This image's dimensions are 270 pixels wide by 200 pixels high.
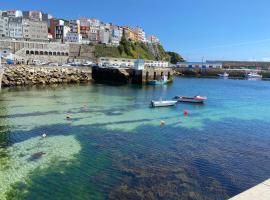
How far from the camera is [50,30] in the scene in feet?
478

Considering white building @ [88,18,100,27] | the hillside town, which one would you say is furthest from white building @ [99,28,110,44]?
white building @ [88,18,100,27]

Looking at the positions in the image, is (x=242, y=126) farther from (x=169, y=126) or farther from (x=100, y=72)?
(x=100, y=72)

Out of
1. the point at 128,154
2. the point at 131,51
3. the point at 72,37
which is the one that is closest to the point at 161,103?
the point at 128,154

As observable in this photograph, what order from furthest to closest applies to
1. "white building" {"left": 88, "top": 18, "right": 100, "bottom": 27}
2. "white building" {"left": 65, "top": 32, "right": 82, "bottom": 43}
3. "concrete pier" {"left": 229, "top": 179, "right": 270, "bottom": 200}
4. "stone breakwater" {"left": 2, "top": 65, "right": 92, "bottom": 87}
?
"white building" {"left": 88, "top": 18, "right": 100, "bottom": 27}, "white building" {"left": 65, "top": 32, "right": 82, "bottom": 43}, "stone breakwater" {"left": 2, "top": 65, "right": 92, "bottom": 87}, "concrete pier" {"left": 229, "top": 179, "right": 270, "bottom": 200}

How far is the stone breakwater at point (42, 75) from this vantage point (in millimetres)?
63062

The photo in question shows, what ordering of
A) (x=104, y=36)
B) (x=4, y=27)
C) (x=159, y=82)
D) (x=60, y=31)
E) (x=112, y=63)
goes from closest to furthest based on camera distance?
(x=159, y=82)
(x=112, y=63)
(x=4, y=27)
(x=60, y=31)
(x=104, y=36)

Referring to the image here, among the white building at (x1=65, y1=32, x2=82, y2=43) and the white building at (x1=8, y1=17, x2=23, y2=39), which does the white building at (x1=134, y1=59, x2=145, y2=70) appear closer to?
the white building at (x1=65, y1=32, x2=82, y2=43)

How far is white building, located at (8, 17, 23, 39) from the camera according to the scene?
11955 centimetres

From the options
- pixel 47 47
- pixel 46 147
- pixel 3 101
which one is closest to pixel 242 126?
pixel 46 147

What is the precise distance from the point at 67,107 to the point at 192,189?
26.1m

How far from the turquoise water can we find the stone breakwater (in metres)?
27.9

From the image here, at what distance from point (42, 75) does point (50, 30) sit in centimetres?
8337

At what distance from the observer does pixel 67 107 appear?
3847 cm

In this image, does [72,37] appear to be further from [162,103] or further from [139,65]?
[162,103]
